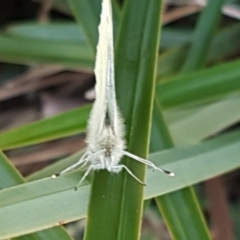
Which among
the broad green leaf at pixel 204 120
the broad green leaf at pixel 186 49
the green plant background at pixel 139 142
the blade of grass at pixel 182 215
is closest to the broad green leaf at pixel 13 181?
the green plant background at pixel 139 142

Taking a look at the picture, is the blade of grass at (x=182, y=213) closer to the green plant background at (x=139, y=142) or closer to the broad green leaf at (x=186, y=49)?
the green plant background at (x=139, y=142)

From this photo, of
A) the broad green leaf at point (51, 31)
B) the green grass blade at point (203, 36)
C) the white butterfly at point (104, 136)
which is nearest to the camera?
the white butterfly at point (104, 136)

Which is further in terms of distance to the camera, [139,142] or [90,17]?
[90,17]

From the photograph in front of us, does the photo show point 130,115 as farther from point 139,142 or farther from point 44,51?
point 44,51

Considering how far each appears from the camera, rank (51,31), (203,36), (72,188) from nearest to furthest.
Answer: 1. (72,188)
2. (203,36)
3. (51,31)

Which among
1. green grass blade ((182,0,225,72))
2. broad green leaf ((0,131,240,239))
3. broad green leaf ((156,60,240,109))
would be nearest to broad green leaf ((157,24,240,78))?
green grass blade ((182,0,225,72))

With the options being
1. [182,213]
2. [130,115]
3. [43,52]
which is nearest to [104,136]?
[130,115]

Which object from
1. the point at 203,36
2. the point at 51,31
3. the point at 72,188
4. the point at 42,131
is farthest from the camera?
the point at 51,31

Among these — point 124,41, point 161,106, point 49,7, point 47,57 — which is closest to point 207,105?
point 161,106
